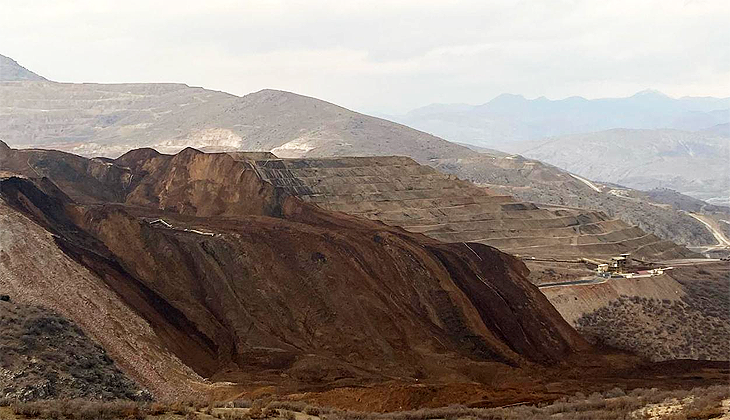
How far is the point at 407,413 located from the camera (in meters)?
24.0

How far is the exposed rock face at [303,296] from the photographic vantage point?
121ft

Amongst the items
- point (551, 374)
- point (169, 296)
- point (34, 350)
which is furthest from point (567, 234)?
point (34, 350)

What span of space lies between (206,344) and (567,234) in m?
50.8

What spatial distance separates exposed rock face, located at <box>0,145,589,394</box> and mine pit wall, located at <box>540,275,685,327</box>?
2946mm

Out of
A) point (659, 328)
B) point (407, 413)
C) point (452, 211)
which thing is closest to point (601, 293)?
point (659, 328)

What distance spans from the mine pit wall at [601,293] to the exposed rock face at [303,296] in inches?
116

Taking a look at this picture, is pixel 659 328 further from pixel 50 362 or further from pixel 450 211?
pixel 50 362

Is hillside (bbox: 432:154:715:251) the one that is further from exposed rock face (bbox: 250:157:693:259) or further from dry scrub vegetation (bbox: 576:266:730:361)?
dry scrub vegetation (bbox: 576:266:730:361)

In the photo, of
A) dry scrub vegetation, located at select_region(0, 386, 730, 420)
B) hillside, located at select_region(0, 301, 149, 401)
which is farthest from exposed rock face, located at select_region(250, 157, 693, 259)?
dry scrub vegetation, located at select_region(0, 386, 730, 420)

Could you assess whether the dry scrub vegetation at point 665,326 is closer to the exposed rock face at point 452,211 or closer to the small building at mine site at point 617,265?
the small building at mine site at point 617,265

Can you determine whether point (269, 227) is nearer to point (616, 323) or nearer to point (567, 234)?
point (616, 323)

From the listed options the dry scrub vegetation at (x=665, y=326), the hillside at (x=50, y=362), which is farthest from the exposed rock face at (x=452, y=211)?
the hillside at (x=50, y=362)

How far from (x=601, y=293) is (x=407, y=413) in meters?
36.4

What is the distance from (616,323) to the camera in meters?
54.3
